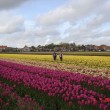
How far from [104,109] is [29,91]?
4.50 metres

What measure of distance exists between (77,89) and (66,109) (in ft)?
7.50

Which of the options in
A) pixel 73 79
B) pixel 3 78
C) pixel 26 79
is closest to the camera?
pixel 26 79

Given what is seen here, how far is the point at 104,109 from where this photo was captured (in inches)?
251

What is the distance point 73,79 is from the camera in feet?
43.6

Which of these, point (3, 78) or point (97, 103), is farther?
point (3, 78)

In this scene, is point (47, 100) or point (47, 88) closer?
point (47, 100)

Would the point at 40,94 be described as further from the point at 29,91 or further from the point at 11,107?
the point at 11,107

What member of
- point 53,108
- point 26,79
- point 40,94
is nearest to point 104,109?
point 53,108

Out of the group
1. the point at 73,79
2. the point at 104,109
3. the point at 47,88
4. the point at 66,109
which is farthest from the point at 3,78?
the point at 104,109

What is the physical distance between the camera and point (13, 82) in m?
12.5

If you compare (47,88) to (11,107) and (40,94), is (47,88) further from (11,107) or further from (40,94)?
(11,107)

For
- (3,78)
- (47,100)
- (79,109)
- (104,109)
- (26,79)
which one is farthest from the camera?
(3,78)

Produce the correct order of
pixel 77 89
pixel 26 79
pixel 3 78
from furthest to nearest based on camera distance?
pixel 3 78, pixel 26 79, pixel 77 89

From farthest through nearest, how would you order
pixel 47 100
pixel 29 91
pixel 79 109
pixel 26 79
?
pixel 26 79 → pixel 29 91 → pixel 47 100 → pixel 79 109
